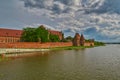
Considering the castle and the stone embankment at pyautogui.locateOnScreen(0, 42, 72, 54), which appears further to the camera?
the castle

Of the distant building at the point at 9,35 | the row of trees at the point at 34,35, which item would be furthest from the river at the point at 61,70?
the distant building at the point at 9,35

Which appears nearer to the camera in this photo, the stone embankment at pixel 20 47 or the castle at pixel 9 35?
the stone embankment at pixel 20 47

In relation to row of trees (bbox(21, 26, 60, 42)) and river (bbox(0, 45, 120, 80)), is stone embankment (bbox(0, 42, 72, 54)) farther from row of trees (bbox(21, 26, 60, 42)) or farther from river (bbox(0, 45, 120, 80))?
river (bbox(0, 45, 120, 80))

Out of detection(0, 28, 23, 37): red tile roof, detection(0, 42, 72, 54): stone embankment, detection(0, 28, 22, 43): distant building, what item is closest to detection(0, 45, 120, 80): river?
detection(0, 42, 72, 54): stone embankment

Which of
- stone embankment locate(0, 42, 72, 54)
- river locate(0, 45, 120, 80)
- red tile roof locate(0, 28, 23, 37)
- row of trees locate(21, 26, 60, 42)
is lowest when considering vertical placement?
river locate(0, 45, 120, 80)

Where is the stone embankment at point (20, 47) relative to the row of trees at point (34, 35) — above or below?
below

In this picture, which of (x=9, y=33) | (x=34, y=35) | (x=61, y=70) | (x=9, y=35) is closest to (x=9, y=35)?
(x=9, y=35)

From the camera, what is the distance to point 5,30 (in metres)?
91.2

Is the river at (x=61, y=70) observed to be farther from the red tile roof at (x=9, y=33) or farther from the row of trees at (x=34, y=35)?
the red tile roof at (x=9, y=33)

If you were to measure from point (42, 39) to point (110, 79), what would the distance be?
181 ft

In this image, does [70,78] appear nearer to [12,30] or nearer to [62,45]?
[62,45]

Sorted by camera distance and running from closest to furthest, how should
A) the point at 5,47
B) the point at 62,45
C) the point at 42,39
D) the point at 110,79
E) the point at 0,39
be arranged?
1. the point at 110,79
2. the point at 5,47
3. the point at 42,39
4. the point at 62,45
5. the point at 0,39

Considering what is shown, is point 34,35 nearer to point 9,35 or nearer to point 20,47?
point 20,47

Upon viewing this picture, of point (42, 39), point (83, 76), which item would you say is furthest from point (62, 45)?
point (83, 76)
